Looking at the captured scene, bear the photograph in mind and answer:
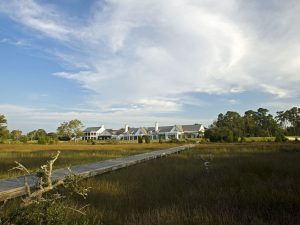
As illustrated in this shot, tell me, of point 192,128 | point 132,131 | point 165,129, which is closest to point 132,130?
point 132,131

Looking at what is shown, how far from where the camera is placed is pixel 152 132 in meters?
121

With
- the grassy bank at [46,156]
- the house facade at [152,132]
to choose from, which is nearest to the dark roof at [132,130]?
the house facade at [152,132]

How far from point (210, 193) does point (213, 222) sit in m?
2.75

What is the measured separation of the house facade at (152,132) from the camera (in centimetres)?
11394

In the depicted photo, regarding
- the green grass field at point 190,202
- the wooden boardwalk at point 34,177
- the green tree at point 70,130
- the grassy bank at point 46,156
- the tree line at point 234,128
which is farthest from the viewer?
the green tree at point 70,130

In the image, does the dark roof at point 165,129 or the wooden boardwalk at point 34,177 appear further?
the dark roof at point 165,129

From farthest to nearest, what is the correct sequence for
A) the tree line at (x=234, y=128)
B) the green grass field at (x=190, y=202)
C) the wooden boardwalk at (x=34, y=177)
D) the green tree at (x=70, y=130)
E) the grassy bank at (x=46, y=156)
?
the green tree at (x=70, y=130), the tree line at (x=234, y=128), the grassy bank at (x=46, y=156), the wooden boardwalk at (x=34, y=177), the green grass field at (x=190, y=202)

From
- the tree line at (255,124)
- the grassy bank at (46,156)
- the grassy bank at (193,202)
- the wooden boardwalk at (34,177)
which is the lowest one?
the grassy bank at (193,202)

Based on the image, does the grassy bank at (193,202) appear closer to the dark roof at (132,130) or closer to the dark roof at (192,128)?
the dark roof at (192,128)

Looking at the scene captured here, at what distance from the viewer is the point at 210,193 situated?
8422mm

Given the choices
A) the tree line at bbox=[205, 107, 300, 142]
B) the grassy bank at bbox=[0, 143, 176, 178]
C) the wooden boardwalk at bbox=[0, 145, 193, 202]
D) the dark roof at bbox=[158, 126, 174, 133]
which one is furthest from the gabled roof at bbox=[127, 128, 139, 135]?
the wooden boardwalk at bbox=[0, 145, 193, 202]

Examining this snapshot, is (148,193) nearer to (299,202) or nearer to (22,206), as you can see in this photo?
(299,202)

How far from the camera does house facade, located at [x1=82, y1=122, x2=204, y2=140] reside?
11394 cm

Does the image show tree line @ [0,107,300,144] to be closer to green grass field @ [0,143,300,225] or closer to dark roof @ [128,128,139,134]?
dark roof @ [128,128,139,134]
